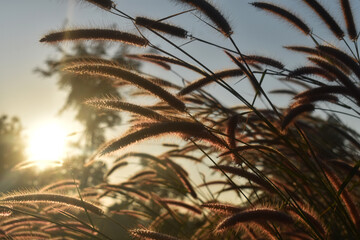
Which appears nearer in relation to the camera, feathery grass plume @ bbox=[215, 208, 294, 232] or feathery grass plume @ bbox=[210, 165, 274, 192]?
feathery grass plume @ bbox=[215, 208, 294, 232]

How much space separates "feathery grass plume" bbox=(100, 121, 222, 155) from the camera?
112 cm

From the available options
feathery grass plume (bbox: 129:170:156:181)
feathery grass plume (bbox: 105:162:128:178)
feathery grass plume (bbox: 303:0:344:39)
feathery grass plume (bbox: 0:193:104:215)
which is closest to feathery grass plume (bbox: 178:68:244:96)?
feathery grass plume (bbox: 303:0:344:39)

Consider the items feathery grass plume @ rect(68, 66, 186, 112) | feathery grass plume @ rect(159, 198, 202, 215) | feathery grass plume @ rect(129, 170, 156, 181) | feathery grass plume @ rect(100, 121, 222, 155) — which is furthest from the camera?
feathery grass plume @ rect(129, 170, 156, 181)

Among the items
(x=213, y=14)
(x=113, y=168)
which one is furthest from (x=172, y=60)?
(x=113, y=168)

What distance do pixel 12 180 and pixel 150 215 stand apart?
16580 millimetres

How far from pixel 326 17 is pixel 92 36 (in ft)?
4.53

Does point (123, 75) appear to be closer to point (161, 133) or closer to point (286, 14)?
point (161, 133)

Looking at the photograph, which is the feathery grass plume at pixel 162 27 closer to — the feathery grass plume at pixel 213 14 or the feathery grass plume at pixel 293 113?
the feathery grass plume at pixel 213 14

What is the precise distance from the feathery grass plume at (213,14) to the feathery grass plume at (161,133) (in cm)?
57

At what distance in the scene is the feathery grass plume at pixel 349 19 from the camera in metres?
1.94

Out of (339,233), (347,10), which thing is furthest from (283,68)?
(339,233)

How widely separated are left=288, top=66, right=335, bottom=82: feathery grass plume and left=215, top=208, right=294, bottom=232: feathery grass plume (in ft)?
2.55

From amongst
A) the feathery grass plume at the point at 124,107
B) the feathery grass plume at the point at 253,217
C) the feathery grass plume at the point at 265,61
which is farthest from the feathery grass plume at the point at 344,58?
the feathery grass plume at the point at 124,107

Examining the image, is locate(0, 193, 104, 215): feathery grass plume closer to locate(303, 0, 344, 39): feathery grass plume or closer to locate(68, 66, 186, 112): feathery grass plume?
locate(68, 66, 186, 112): feathery grass plume
